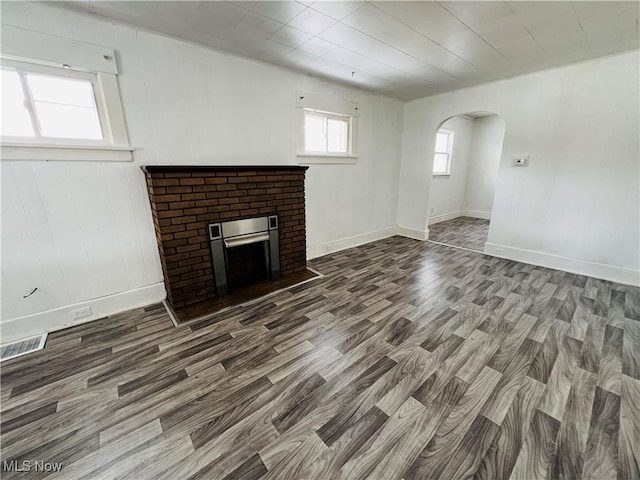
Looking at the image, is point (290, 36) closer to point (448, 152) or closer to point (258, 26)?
point (258, 26)

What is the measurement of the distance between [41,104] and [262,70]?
2.00 metres

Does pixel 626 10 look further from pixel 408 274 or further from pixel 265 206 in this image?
pixel 265 206

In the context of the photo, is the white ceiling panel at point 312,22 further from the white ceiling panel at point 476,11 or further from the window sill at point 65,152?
the window sill at point 65,152

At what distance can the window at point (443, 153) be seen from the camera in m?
5.98

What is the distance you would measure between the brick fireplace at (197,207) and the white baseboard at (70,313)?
0.26m

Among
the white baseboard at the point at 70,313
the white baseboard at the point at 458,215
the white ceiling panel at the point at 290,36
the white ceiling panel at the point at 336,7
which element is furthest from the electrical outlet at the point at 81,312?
the white baseboard at the point at 458,215

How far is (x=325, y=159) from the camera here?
3711mm

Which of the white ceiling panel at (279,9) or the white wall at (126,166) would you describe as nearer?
the white ceiling panel at (279,9)

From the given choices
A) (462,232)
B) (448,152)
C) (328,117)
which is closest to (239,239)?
(328,117)

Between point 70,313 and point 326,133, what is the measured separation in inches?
142

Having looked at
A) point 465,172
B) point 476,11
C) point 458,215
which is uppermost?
point 476,11

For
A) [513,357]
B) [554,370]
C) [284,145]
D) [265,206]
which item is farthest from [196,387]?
[284,145]

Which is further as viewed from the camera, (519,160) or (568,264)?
(519,160)

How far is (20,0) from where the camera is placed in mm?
1743
